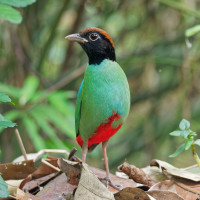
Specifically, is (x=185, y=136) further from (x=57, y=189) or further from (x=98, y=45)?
(x=98, y=45)

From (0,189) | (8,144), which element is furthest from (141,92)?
(0,189)

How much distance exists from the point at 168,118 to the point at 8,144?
9.88ft

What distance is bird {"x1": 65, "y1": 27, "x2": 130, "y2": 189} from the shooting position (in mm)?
3562

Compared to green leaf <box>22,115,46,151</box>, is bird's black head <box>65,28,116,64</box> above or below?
above

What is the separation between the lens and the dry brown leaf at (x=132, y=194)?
277 cm

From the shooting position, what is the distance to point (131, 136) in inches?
345

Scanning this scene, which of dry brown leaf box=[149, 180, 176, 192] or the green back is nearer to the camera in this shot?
dry brown leaf box=[149, 180, 176, 192]

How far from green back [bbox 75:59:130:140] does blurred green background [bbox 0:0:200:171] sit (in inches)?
97.6

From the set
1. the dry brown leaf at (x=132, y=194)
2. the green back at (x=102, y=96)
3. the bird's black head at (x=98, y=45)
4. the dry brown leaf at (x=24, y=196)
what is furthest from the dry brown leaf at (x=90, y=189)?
the bird's black head at (x=98, y=45)

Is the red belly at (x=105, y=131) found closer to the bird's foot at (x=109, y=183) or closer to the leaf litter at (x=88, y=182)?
the leaf litter at (x=88, y=182)

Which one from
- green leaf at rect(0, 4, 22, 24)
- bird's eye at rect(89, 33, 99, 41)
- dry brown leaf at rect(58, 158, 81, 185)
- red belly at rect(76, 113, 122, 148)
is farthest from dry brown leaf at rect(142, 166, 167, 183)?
green leaf at rect(0, 4, 22, 24)

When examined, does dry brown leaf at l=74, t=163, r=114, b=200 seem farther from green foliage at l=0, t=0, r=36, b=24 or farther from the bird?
green foliage at l=0, t=0, r=36, b=24

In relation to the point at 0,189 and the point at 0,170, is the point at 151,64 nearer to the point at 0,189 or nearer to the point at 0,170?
the point at 0,170

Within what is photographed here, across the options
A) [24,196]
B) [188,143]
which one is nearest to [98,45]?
[188,143]
